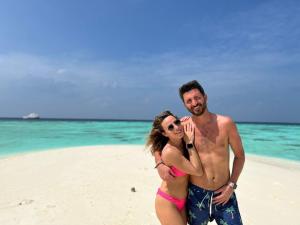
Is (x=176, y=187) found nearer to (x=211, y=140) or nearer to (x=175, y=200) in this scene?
(x=175, y=200)

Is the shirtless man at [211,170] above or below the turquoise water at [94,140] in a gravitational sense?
above

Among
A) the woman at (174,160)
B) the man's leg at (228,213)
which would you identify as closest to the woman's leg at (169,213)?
the woman at (174,160)

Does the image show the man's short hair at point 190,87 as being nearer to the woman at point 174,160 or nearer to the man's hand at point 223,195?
the woman at point 174,160

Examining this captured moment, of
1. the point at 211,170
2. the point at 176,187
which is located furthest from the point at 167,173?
the point at 211,170

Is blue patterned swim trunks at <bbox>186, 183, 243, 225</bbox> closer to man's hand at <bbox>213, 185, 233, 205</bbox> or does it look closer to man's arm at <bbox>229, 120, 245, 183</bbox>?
man's hand at <bbox>213, 185, 233, 205</bbox>

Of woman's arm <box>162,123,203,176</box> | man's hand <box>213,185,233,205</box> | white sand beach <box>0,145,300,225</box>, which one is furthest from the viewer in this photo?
white sand beach <box>0,145,300,225</box>

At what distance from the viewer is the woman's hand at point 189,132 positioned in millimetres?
3268

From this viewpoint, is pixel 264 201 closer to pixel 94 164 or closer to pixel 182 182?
pixel 182 182

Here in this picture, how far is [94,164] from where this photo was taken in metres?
10.8

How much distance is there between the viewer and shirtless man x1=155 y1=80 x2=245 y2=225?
3193mm

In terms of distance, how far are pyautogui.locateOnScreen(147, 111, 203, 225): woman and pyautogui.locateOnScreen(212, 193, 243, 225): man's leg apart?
1.12 feet

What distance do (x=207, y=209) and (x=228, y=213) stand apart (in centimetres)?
21

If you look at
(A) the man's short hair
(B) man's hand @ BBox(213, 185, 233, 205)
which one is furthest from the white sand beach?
(A) the man's short hair

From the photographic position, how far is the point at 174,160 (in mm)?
3055
